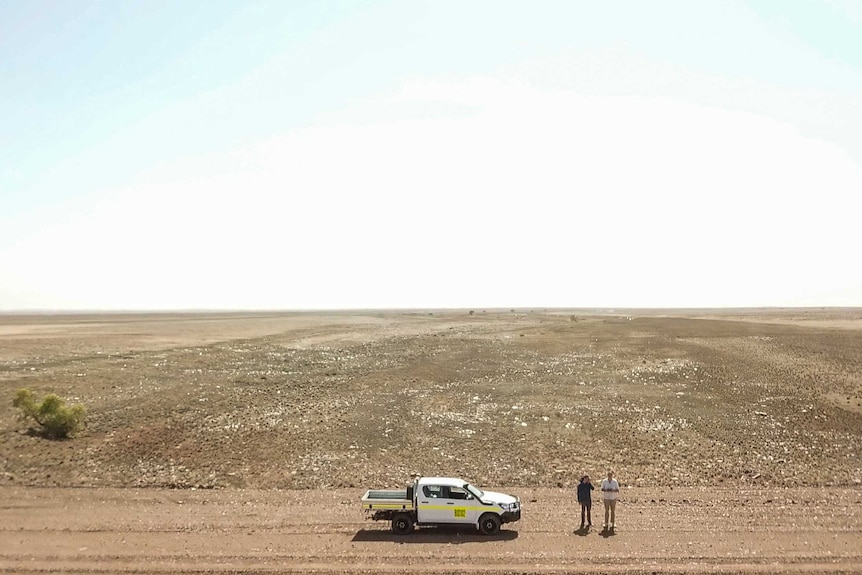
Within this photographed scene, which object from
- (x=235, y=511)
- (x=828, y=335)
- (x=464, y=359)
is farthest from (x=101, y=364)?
(x=828, y=335)

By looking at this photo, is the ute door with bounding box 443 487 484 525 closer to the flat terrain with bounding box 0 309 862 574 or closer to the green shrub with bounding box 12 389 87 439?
the flat terrain with bounding box 0 309 862 574

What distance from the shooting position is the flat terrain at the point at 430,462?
62.3 feet

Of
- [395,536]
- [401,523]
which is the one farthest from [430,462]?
[395,536]

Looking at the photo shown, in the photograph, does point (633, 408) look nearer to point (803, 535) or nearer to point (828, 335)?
point (803, 535)

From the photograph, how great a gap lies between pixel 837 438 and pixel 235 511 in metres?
32.9

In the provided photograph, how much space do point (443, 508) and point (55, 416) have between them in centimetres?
2433

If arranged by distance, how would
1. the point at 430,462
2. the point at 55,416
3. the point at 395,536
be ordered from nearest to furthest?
the point at 395,536, the point at 430,462, the point at 55,416

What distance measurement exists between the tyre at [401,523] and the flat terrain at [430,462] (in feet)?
1.97

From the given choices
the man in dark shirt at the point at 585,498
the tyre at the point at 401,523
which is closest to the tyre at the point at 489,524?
→ the tyre at the point at 401,523

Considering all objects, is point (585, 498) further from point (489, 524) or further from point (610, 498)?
point (489, 524)

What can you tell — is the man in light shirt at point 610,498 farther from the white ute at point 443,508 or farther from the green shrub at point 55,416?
the green shrub at point 55,416

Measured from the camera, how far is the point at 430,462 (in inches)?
1180

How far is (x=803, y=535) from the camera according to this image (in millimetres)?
20078

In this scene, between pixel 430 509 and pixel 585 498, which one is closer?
pixel 585 498
